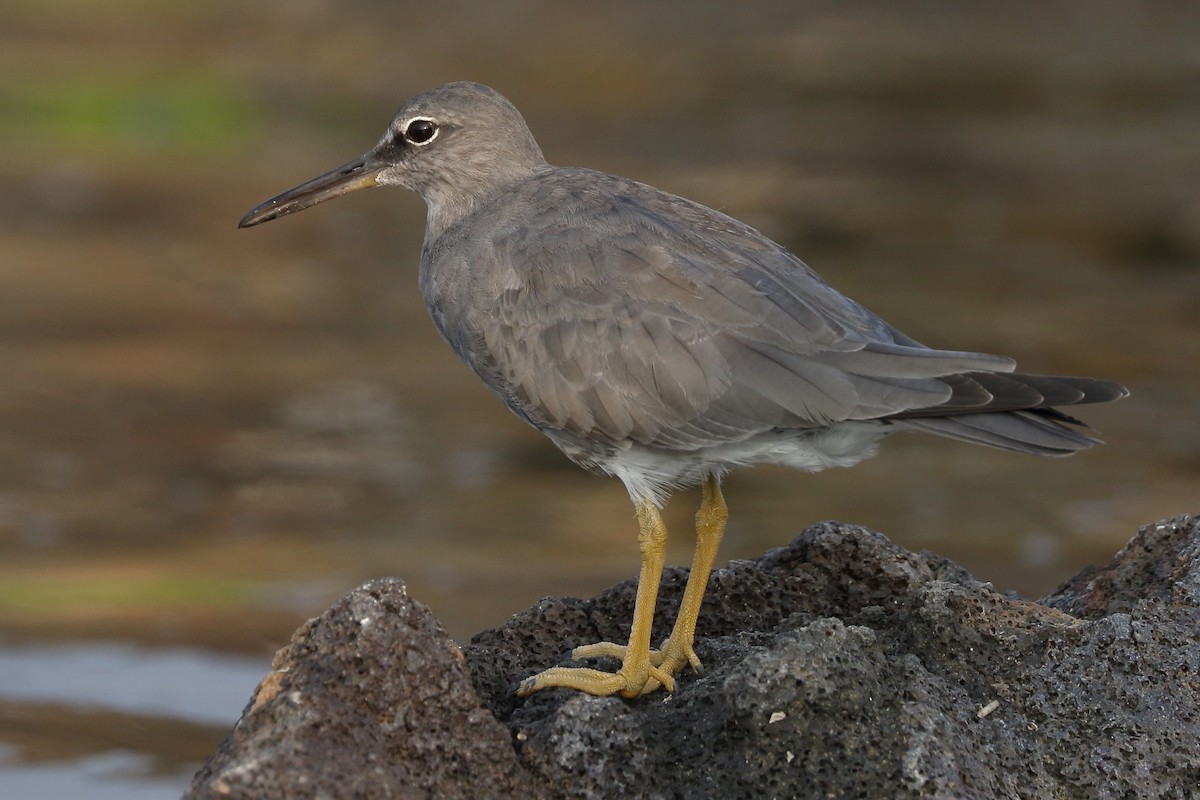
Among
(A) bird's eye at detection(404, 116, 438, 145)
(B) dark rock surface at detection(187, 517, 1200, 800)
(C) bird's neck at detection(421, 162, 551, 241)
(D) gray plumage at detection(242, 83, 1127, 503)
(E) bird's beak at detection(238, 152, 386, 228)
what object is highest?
(A) bird's eye at detection(404, 116, 438, 145)

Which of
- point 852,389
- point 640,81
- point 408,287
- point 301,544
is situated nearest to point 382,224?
point 408,287

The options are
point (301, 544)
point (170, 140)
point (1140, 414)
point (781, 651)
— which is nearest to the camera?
point (781, 651)

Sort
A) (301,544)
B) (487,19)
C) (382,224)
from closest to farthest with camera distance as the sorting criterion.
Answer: (301,544), (382,224), (487,19)

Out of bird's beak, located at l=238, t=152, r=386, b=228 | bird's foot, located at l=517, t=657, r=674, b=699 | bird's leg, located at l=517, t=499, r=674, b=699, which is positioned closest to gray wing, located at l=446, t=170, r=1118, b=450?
bird's leg, located at l=517, t=499, r=674, b=699

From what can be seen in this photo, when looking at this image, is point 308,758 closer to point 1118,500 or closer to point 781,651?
point 781,651

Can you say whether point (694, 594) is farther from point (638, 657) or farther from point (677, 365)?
point (677, 365)

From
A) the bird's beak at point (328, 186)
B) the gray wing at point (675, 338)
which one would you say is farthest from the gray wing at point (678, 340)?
the bird's beak at point (328, 186)

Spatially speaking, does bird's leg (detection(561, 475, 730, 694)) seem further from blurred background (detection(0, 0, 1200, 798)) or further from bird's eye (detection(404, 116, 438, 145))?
blurred background (detection(0, 0, 1200, 798))

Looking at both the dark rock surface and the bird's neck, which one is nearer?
the dark rock surface
